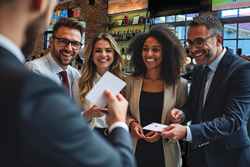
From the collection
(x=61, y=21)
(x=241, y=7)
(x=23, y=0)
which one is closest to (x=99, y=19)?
(x=241, y=7)

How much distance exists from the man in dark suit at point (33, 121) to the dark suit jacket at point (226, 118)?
1.12 metres

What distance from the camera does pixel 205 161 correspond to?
5.08 feet

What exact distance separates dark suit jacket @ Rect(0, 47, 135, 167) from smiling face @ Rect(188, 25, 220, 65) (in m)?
1.42

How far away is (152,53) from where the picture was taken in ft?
6.12

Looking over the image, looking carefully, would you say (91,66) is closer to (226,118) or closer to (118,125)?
(226,118)

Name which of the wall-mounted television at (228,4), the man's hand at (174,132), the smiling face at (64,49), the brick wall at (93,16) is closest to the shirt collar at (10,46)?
the man's hand at (174,132)

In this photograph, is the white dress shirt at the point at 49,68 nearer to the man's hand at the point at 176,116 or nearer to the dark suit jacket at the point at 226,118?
the man's hand at the point at 176,116

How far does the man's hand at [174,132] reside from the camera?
1.42 metres

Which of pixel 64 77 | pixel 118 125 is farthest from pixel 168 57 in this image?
pixel 118 125

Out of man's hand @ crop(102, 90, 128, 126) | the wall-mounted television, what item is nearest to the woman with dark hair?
man's hand @ crop(102, 90, 128, 126)

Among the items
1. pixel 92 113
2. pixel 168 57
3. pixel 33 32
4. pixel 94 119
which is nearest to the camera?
pixel 33 32

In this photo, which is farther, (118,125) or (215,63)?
(215,63)

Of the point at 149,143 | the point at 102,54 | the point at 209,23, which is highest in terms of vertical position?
the point at 209,23

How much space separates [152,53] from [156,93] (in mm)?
352
